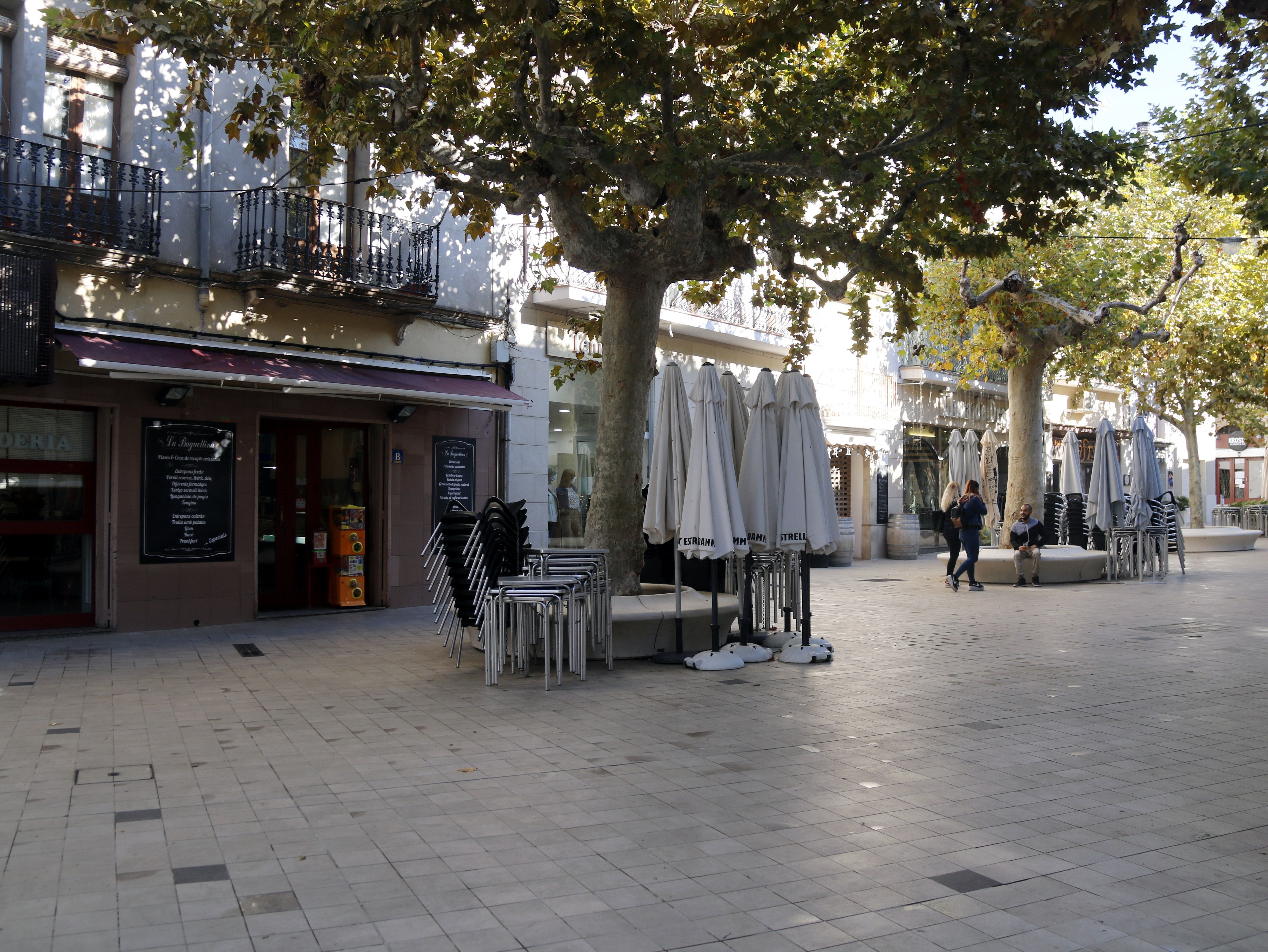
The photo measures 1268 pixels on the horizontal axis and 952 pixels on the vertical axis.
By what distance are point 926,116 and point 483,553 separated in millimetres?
5459

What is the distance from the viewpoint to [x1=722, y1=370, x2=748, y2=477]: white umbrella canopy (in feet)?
33.2

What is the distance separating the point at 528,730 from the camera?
689 cm

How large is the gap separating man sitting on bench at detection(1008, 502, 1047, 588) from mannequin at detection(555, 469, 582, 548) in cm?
739

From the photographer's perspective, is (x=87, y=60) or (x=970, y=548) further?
(x=970, y=548)

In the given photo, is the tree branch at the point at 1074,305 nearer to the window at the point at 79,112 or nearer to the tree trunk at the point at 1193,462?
the window at the point at 79,112

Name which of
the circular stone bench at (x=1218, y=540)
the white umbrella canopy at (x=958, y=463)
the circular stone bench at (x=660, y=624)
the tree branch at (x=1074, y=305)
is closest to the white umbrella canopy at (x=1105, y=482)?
the tree branch at (x=1074, y=305)

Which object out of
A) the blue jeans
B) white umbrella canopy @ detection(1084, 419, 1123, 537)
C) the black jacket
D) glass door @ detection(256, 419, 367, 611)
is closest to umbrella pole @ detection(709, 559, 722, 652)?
glass door @ detection(256, 419, 367, 611)

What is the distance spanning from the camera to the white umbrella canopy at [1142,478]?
61.6ft

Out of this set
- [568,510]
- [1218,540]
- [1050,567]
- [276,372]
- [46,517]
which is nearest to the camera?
[46,517]

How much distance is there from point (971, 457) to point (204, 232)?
14907 mm

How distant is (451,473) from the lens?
48.9 feet

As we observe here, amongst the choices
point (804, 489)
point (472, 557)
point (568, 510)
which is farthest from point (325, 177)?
point (804, 489)

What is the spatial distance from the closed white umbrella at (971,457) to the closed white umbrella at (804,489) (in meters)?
11.7

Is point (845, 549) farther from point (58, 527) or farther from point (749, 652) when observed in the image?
point (58, 527)
